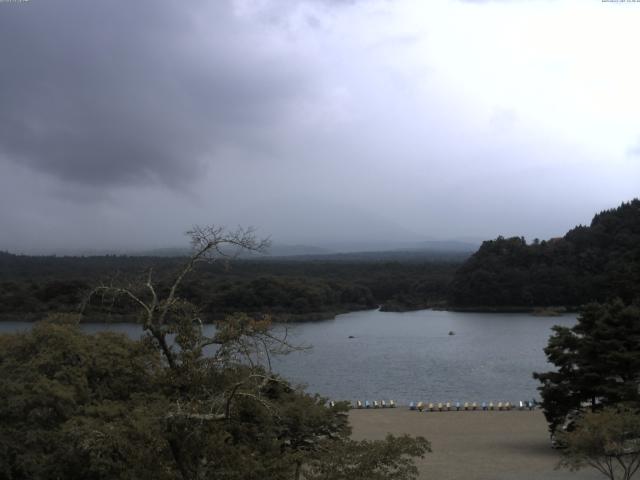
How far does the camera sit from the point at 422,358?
133 feet

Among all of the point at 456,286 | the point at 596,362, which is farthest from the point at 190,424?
the point at 456,286

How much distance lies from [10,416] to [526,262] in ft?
225

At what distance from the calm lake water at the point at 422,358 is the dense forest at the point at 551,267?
14.8 feet

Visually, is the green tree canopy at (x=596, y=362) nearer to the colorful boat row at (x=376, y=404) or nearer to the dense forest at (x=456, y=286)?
the colorful boat row at (x=376, y=404)

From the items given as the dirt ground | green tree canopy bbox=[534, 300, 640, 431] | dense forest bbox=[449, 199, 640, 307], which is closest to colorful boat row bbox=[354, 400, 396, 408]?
the dirt ground

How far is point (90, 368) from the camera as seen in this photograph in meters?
11.9

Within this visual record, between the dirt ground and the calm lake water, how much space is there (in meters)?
3.65

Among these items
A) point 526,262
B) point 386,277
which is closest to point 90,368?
point 526,262

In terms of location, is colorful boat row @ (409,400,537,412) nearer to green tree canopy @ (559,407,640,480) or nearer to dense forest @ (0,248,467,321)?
green tree canopy @ (559,407,640,480)

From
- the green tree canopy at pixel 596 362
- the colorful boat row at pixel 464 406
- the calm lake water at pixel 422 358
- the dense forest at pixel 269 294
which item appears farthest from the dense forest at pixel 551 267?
the green tree canopy at pixel 596 362

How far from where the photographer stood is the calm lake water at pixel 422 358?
2980cm

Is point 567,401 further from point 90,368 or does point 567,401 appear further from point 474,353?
point 474,353

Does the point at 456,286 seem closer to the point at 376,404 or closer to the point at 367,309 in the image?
the point at 367,309

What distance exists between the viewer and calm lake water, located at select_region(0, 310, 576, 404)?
97.8 feet
